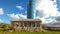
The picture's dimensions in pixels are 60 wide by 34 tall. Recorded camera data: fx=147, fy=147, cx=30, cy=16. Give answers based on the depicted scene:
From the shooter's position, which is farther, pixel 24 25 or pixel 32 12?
pixel 32 12

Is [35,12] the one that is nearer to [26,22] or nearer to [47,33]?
[26,22]

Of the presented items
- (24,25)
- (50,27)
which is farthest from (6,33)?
(50,27)

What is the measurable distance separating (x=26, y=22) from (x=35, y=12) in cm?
302

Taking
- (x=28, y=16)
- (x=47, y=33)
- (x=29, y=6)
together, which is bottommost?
(x=47, y=33)

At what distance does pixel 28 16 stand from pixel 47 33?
710 centimetres

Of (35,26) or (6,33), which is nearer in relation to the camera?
(6,33)

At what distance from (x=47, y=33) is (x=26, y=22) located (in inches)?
193

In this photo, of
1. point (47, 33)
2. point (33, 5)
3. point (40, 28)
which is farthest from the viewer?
point (33, 5)

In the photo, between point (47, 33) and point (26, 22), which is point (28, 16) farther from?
point (47, 33)

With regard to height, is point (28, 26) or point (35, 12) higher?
point (35, 12)

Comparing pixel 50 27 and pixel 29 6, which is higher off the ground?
pixel 29 6

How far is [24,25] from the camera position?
74.9ft

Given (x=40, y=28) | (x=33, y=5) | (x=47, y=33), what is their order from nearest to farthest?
(x=47, y=33)
(x=40, y=28)
(x=33, y=5)

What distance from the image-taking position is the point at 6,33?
19.3m
